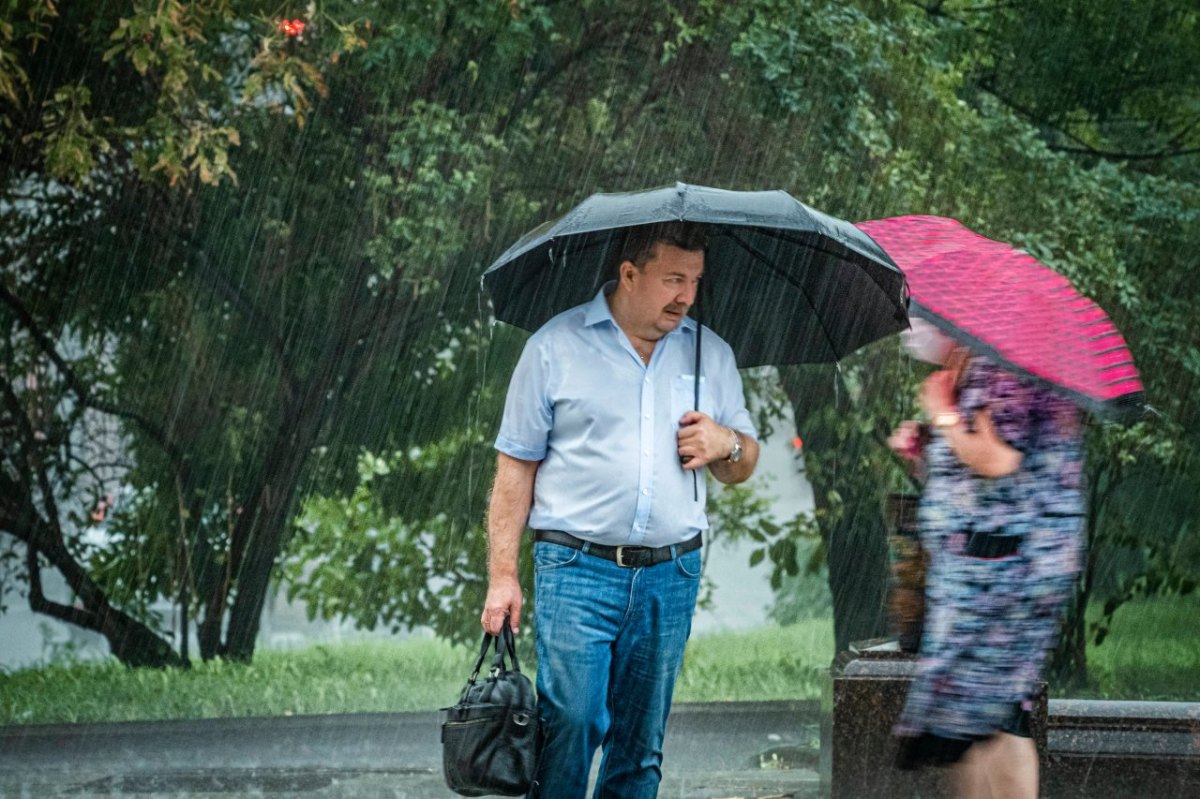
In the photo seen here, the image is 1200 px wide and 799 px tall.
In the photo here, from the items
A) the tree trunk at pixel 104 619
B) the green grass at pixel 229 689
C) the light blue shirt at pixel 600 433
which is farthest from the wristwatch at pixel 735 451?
the tree trunk at pixel 104 619

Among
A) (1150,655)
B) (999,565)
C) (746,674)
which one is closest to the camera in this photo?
(999,565)

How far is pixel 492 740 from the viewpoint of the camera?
12.1ft

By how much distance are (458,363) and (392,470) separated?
111 cm

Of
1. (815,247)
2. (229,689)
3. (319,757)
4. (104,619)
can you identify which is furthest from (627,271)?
(104,619)

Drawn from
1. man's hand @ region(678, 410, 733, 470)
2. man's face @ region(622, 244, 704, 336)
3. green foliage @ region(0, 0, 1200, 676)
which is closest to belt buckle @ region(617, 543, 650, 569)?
man's hand @ region(678, 410, 733, 470)

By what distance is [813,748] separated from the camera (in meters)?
8.52

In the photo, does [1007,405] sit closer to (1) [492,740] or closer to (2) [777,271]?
(2) [777,271]

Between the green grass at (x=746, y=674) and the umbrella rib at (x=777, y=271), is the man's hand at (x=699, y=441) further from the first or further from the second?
the green grass at (x=746, y=674)

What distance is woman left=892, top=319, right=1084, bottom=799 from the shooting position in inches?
140

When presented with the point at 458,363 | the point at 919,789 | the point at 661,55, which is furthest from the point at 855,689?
the point at 458,363

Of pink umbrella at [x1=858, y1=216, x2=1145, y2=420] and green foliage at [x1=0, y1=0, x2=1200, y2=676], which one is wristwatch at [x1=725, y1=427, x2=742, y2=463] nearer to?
pink umbrella at [x1=858, y1=216, x2=1145, y2=420]

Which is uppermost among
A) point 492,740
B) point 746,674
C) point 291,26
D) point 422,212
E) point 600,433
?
point 291,26

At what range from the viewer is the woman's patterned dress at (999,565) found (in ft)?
11.7

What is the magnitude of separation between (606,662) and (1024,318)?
135cm
